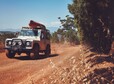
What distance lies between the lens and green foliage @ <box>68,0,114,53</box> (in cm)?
1831

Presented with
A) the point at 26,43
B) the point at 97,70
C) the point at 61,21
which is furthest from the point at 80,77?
the point at 61,21

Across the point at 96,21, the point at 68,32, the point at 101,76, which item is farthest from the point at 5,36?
the point at 101,76

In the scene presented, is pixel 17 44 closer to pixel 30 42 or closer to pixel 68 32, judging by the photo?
pixel 30 42

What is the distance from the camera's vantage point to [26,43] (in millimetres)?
21062

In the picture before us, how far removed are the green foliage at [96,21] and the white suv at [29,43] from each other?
2978mm

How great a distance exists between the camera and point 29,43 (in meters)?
20.9

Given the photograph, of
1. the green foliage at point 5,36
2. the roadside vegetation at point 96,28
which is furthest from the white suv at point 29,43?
the green foliage at point 5,36

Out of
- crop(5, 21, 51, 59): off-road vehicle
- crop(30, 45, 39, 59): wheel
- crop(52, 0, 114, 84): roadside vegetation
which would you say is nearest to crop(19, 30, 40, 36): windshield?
crop(5, 21, 51, 59): off-road vehicle

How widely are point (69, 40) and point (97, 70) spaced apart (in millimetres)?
43363

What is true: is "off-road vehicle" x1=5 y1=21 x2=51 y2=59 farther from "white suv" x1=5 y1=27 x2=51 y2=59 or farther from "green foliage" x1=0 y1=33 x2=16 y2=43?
"green foliage" x1=0 y1=33 x2=16 y2=43

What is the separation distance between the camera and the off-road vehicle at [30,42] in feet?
68.9

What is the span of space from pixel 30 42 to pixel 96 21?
471 cm

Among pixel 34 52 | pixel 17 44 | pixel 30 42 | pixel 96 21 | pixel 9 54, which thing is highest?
pixel 96 21

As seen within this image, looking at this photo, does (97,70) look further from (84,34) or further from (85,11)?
(84,34)
